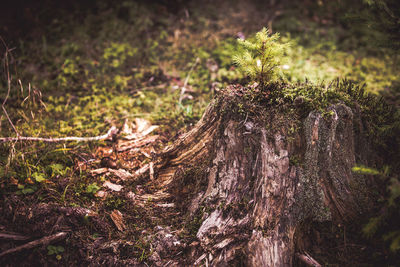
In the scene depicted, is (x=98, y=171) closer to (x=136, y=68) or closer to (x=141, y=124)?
(x=141, y=124)

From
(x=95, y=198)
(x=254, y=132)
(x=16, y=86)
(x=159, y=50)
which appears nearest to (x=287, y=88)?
(x=254, y=132)

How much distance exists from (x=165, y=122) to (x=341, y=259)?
10.6 feet

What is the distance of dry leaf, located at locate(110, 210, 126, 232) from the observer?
2854 millimetres

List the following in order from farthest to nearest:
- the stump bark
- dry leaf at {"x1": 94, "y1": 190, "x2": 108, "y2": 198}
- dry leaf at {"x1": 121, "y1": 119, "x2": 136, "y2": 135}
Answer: dry leaf at {"x1": 121, "y1": 119, "x2": 136, "y2": 135} < dry leaf at {"x1": 94, "y1": 190, "x2": 108, "y2": 198} < the stump bark

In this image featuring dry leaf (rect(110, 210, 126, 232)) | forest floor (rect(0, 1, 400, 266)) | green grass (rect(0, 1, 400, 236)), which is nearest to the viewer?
forest floor (rect(0, 1, 400, 266))

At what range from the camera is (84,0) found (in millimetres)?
7094

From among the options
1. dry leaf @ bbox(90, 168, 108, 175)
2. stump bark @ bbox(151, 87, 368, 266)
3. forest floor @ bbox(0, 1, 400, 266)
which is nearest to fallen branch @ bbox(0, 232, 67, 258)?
forest floor @ bbox(0, 1, 400, 266)

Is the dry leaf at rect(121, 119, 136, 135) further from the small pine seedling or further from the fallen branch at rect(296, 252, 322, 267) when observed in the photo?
the fallen branch at rect(296, 252, 322, 267)

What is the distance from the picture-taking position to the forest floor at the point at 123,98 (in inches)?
107

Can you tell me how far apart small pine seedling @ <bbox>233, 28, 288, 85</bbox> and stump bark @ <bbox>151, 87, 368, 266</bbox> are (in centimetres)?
44

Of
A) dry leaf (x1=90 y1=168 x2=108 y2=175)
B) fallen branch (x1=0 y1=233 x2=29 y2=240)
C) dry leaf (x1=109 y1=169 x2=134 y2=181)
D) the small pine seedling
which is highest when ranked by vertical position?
the small pine seedling

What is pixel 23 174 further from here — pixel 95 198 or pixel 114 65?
pixel 114 65

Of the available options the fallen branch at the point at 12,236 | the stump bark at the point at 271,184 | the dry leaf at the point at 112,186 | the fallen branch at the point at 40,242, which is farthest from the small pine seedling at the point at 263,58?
the fallen branch at the point at 12,236

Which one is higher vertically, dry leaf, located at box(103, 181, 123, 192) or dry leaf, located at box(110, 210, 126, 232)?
dry leaf, located at box(103, 181, 123, 192)
